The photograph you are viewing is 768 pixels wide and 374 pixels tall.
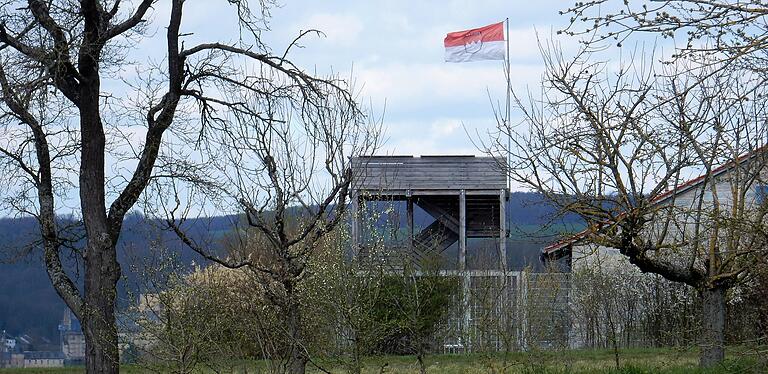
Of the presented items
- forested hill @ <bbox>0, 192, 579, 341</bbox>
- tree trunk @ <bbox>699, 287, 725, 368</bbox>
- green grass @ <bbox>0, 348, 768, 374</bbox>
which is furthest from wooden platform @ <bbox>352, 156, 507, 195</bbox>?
tree trunk @ <bbox>699, 287, 725, 368</bbox>

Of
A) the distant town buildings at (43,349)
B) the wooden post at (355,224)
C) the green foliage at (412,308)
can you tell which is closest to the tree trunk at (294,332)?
the wooden post at (355,224)

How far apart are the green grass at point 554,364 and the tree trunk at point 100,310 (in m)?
0.78

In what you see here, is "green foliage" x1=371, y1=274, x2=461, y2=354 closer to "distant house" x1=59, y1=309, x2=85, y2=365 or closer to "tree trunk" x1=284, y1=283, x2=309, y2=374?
"tree trunk" x1=284, y1=283, x2=309, y2=374

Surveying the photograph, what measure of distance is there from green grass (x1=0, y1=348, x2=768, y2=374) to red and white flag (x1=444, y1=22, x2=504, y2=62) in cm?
866

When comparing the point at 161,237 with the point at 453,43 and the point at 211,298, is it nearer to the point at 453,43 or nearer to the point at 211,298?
the point at 211,298

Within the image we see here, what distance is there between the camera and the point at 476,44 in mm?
27125

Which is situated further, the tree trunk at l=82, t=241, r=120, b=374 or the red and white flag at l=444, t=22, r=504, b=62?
the red and white flag at l=444, t=22, r=504, b=62

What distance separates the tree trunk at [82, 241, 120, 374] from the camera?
48.4 feet

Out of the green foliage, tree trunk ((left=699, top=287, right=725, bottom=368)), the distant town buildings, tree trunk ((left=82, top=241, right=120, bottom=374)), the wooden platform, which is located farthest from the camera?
the wooden platform

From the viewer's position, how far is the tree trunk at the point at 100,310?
14.7 metres

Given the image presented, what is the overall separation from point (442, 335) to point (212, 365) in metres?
10.2

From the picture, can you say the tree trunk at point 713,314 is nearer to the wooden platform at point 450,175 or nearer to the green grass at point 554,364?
the green grass at point 554,364

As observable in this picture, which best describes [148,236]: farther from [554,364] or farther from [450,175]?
[450,175]

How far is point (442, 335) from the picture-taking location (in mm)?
22953
